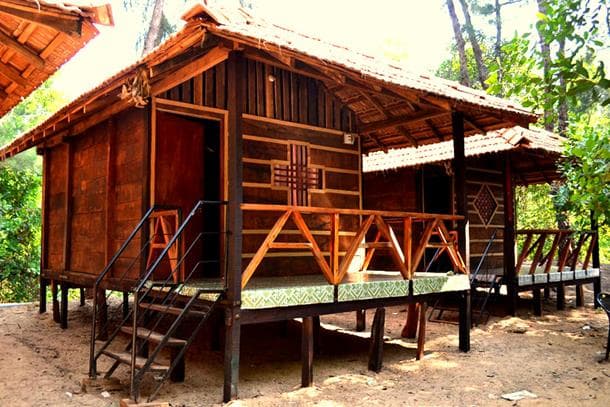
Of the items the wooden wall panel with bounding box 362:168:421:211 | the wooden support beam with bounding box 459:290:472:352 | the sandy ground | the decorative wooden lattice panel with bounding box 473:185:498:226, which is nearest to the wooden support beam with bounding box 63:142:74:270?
the sandy ground

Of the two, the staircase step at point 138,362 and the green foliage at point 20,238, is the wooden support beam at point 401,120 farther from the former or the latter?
the green foliage at point 20,238

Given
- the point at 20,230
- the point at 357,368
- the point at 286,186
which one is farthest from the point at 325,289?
the point at 20,230

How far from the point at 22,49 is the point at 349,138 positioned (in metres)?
5.49

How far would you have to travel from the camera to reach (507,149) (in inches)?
410

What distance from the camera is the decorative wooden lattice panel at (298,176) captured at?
27.2 ft

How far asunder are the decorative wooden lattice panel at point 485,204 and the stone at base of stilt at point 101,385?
979cm

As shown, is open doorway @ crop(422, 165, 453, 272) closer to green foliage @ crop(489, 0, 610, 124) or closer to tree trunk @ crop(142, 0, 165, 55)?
green foliage @ crop(489, 0, 610, 124)

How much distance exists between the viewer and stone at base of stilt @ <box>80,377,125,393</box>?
582cm

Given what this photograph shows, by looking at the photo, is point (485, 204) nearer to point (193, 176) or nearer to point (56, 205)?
point (193, 176)

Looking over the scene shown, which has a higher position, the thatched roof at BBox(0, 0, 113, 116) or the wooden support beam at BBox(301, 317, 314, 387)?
the thatched roof at BBox(0, 0, 113, 116)

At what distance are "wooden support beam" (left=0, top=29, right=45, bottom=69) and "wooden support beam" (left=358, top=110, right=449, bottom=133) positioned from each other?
5167mm

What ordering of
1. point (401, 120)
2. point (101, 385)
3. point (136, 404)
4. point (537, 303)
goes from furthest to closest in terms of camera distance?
point (537, 303) < point (401, 120) < point (101, 385) < point (136, 404)

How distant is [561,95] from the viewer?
5008 millimetres

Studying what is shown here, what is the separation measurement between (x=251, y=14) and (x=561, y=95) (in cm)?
429
